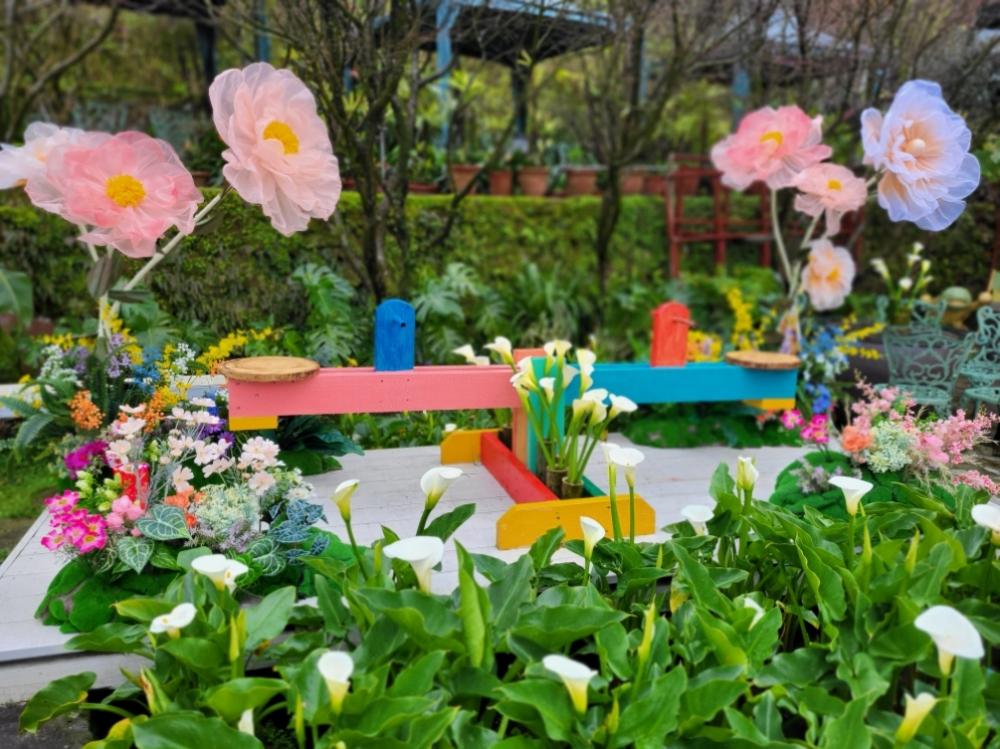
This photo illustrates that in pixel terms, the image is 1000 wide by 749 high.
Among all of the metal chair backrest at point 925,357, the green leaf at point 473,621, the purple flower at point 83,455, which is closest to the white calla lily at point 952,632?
the green leaf at point 473,621

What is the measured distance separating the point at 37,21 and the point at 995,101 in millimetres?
10793

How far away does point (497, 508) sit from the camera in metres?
3.67

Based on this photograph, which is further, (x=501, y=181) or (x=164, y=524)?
(x=501, y=181)

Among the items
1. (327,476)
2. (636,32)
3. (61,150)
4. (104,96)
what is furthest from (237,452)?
(104,96)

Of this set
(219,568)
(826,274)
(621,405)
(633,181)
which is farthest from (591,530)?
(633,181)

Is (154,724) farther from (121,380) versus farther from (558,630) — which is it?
(121,380)

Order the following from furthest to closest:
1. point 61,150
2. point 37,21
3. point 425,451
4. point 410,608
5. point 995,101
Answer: point 37,21
point 995,101
point 425,451
point 61,150
point 410,608

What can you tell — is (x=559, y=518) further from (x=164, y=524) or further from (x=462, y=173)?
(x=462, y=173)

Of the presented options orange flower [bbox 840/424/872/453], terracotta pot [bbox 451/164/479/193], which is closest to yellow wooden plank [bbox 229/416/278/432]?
orange flower [bbox 840/424/872/453]

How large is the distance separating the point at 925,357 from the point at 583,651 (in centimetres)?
309

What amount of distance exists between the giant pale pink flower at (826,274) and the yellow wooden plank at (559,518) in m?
2.37

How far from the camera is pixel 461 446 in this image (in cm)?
423

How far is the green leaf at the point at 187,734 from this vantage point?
184cm

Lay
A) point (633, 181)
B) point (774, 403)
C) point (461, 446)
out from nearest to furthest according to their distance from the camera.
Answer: point (461, 446), point (774, 403), point (633, 181)
